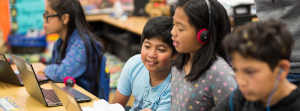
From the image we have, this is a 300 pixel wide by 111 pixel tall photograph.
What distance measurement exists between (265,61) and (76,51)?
148cm

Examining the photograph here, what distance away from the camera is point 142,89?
1537 millimetres

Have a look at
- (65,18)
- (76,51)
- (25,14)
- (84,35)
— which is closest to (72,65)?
(76,51)

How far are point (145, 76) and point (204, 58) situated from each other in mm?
514

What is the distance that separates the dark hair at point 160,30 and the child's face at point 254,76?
2.33ft

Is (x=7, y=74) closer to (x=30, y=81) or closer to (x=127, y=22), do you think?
(x=30, y=81)

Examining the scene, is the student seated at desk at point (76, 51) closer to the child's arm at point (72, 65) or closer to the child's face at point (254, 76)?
the child's arm at point (72, 65)

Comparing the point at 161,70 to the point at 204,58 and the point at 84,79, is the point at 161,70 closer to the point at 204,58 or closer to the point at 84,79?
the point at 204,58

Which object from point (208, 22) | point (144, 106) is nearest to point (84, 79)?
point (144, 106)

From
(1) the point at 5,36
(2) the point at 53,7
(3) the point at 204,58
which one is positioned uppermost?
(2) the point at 53,7

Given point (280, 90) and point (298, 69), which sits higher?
point (280, 90)

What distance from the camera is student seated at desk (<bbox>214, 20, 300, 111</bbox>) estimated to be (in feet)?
2.19

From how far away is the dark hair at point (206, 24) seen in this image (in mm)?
1067

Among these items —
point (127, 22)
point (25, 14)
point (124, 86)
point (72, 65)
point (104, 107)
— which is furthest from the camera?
point (25, 14)

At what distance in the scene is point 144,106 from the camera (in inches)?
59.3
